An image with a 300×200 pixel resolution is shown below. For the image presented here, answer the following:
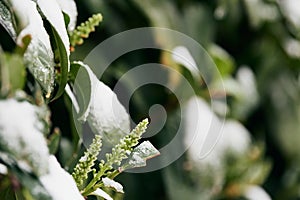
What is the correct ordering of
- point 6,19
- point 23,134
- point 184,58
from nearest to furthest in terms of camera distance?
point 23,134, point 6,19, point 184,58

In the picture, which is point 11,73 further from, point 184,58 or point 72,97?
point 184,58

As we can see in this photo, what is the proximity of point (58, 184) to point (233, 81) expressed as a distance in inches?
36.8

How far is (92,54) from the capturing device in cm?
98

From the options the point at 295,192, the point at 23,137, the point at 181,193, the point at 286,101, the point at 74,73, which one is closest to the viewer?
the point at 23,137

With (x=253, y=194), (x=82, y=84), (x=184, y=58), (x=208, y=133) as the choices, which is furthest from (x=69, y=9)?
(x=253, y=194)

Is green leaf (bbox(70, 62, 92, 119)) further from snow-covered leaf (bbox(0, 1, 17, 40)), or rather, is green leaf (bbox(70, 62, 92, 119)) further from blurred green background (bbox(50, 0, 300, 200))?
blurred green background (bbox(50, 0, 300, 200))

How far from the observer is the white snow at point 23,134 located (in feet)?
1.23

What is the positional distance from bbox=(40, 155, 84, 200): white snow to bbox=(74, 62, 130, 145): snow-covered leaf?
0.11 metres

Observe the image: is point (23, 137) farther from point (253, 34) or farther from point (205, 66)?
point (253, 34)

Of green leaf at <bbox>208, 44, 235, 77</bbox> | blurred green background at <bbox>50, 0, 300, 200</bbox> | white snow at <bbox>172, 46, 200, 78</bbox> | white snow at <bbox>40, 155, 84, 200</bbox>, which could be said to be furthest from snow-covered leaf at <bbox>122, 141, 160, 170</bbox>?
green leaf at <bbox>208, 44, 235, 77</bbox>

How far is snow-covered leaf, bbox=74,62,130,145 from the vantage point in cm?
55

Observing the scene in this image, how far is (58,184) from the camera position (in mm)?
414

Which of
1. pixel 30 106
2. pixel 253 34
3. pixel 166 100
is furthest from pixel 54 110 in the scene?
pixel 253 34

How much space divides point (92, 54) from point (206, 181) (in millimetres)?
336
